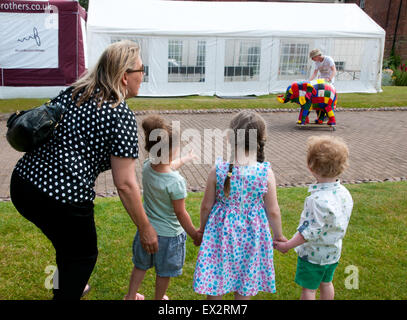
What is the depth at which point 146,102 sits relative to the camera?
13.8 meters

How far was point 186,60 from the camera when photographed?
601 inches

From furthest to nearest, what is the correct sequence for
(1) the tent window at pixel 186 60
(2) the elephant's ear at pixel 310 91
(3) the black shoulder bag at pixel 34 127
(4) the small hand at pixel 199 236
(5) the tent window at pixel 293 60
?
(5) the tent window at pixel 293 60, (1) the tent window at pixel 186 60, (2) the elephant's ear at pixel 310 91, (4) the small hand at pixel 199 236, (3) the black shoulder bag at pixel 34 127

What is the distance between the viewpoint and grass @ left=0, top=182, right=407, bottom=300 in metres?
3.31

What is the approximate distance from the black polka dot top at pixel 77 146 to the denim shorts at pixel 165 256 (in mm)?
678

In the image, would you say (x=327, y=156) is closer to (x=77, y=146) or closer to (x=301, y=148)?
(x=77, y=146)

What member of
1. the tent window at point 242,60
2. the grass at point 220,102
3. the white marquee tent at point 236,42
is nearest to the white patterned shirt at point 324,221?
the grass at point 220,102

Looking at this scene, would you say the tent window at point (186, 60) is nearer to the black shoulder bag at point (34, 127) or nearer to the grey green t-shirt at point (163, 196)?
the grey green t-shirt at point (163, 196)

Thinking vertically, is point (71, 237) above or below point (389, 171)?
above

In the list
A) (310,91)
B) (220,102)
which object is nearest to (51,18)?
(220,102)

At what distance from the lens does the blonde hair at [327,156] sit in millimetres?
2578

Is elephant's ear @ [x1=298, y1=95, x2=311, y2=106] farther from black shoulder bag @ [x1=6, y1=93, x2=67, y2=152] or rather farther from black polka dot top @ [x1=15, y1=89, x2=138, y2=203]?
black shoulder bag @ [x1=6, y1=93, x2=67, y2=152]

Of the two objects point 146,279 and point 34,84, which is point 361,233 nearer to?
point 146,279
